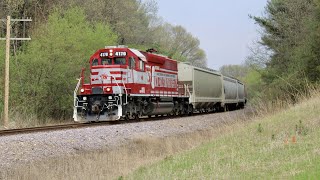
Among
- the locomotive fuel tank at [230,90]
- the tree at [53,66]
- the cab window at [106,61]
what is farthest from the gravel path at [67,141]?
the locomotive fuel tank at [230,90]

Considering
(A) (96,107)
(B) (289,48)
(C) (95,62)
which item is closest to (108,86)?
(A) (96,107)

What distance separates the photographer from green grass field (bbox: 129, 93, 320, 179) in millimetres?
6590

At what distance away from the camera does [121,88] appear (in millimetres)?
19109

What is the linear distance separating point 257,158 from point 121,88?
11.9 meters

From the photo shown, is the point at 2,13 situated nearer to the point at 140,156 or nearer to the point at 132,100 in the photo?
the point at 132,100

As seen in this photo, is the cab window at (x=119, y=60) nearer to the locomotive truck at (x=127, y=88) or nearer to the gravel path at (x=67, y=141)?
the locomotive truck at (x=127, y=88)

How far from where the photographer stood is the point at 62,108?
27594 millimetres

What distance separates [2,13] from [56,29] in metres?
8.38

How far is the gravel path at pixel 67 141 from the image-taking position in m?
9.88

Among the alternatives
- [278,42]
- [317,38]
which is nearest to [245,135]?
[317,38]

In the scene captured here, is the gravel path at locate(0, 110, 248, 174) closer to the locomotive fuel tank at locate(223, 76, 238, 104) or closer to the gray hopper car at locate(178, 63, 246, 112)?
the gray hopper car at locate(178, 63, 246, 112)

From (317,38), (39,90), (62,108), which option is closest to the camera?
(317,38)

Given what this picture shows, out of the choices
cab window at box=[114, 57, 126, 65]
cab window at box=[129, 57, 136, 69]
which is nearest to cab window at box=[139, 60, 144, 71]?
cab window at box=[129, 57, 136, 69]

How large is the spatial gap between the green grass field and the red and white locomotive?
8.78m
